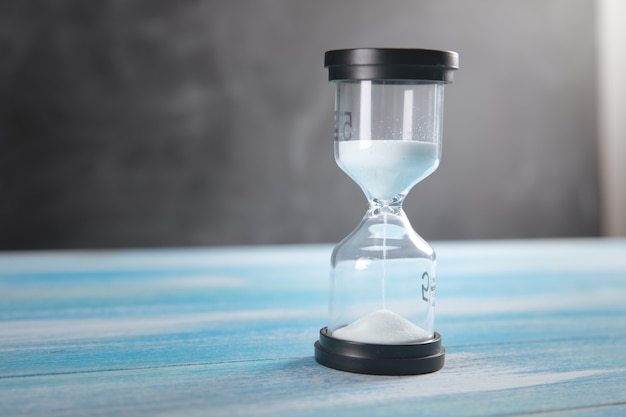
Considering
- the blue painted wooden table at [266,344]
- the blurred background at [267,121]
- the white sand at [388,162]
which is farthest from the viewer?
the blurred background at [267,121]

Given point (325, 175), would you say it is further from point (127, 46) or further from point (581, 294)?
point (581, 294)

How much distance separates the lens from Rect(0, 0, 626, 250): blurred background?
3047mm

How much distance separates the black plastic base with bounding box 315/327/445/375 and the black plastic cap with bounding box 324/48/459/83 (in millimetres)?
351

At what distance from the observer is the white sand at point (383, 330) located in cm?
112

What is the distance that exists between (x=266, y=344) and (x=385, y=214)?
0.32 metres

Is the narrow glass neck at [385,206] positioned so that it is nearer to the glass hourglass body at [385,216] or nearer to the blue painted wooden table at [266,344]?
the glass hourglass body at [385,216]

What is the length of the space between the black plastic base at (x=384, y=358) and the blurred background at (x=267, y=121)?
214 cm

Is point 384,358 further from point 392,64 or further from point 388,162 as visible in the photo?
point 392,64

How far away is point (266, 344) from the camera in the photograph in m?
1.32

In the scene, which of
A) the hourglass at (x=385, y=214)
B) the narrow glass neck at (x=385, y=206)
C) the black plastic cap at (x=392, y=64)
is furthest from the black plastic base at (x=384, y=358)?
the black plastic cap at (x=392, y=64)

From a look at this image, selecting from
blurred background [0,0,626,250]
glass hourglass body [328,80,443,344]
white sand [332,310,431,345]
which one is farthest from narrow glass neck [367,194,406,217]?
blurred background [0,0,626,250]

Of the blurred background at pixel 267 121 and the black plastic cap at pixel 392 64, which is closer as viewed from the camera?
the black plastic cap at pixel 392 64

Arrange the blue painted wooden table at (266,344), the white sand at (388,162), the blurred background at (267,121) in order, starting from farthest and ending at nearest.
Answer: the blurred background at (267,121) → the white sand at (388,162) → the blue painted wooden table at (266,344)

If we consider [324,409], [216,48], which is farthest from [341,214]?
[324,409]
